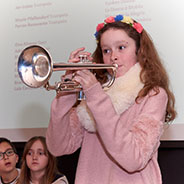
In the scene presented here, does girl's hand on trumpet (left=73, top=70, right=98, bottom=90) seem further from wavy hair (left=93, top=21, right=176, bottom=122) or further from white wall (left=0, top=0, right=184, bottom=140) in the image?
white wall (left=0, top=0, right=184, bottom=140)

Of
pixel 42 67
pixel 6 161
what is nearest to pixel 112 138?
pixel 42 67

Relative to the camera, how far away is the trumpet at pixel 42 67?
1.82 m

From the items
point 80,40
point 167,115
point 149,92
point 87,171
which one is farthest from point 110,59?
point 80,40

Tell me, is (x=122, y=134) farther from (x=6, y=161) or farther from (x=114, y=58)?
(x=6, y=161)

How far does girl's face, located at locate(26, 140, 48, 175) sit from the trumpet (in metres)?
1.57

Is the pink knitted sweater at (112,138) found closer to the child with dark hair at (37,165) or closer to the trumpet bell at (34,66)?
the trumpet bell at (34,66)

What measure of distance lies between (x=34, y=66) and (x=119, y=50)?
466mm

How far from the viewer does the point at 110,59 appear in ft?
6.93

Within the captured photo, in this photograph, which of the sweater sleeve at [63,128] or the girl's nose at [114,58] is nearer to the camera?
the sweater sleeve at [63,128]

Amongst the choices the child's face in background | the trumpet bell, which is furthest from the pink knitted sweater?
the child's face in background

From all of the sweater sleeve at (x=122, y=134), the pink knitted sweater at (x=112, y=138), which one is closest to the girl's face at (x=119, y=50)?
the pink knitted sweater at (x=112, y=138)

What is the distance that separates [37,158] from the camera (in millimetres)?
3395

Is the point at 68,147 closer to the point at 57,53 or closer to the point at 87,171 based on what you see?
the point at 87,171

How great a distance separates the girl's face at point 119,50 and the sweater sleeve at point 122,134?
1.13ft
